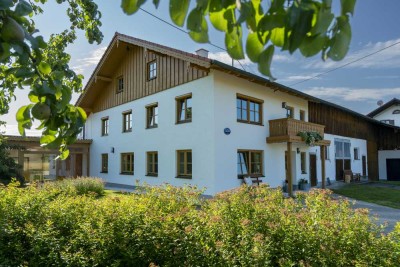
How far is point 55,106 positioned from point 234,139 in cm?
1252

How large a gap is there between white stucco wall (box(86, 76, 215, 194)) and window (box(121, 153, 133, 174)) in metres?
0.28

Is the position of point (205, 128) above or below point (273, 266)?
above

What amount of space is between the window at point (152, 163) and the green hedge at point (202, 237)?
1183 cm

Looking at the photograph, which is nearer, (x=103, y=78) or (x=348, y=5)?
(x=348, y=5)

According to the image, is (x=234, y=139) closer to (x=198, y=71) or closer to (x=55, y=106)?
(x=198, y=71)

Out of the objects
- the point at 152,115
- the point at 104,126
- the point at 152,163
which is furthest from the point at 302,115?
the point at 104,126

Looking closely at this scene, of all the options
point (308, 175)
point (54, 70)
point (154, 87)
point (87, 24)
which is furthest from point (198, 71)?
point (54, 70)

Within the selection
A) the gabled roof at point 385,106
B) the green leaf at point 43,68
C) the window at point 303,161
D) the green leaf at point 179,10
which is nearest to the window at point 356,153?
the window at point 303,161

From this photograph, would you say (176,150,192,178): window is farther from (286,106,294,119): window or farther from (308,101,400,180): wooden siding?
(308,101,400,180): wooden siding

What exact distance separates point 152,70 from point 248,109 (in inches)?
229

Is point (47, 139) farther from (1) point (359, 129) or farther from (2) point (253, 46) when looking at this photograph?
(1) point (359, 129)

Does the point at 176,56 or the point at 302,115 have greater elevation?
the point at 176,56

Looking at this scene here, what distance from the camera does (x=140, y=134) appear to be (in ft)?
56.8

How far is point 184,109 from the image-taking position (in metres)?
14.7
